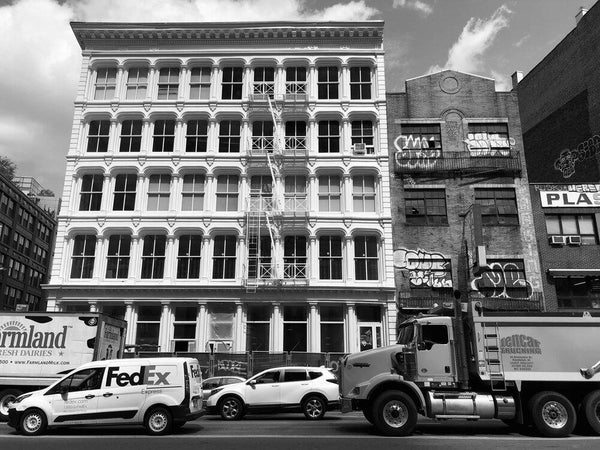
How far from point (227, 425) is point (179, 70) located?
24222 millimetres

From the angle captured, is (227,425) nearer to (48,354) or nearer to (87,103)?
(48,354)

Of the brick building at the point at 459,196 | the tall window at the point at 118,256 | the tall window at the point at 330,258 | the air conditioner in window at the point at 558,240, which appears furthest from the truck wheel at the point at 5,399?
the air conditioner in window at the point at 558,240

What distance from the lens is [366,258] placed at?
27781mm

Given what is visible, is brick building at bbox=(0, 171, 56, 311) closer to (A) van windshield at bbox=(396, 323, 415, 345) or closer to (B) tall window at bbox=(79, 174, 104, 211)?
(B) tall window at bbox=(79, 174, 104, 211)

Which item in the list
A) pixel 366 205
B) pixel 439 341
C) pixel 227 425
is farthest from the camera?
pixel 366 205

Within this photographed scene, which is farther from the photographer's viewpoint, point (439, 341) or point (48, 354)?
point (48, 354)

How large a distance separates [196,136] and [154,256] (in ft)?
25.5

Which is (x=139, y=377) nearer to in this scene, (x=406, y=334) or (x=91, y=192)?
(x=406, y=334)

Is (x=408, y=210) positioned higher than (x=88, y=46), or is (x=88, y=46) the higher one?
(x=88, y=46)

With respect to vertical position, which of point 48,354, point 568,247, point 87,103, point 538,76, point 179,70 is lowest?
point 48,354

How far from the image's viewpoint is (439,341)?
1259 centimetres

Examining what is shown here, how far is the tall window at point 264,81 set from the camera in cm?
3062

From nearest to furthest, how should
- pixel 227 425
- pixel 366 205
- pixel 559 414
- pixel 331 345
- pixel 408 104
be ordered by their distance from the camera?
pixel 559 414
pixel 227 425
pixel 331 345
pixel 366 205
pixel 408 104

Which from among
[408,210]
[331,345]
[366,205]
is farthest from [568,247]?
[331,345]
